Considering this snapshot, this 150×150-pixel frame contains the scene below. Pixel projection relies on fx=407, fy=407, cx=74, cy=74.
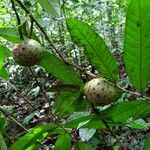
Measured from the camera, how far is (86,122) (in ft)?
2.24

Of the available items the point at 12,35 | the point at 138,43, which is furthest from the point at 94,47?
the point at 12,35

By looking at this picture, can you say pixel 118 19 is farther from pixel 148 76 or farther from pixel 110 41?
pixel 148 76

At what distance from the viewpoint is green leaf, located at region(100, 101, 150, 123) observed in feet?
2.06

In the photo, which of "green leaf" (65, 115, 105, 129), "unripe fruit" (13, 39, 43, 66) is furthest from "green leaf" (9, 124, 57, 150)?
"unripe fruit" (13, 39, 43, 66)

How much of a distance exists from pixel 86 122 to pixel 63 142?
145 mm

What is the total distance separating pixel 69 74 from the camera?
0.67 m

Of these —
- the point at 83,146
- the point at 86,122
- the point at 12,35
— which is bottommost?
the point at 83,146

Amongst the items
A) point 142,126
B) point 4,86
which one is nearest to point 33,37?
point 142,126

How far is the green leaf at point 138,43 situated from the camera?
1.75 feet

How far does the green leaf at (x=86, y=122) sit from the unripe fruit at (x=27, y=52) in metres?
0.12

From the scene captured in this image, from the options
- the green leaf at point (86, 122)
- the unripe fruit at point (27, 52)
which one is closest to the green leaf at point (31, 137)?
the green leaf at point (86, 122)

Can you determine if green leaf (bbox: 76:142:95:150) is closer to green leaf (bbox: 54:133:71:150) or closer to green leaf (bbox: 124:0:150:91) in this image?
green leaf (bbox: 54:133:71:150)

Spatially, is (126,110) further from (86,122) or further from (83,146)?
(83,146)

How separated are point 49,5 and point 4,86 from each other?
3747 millimetres
